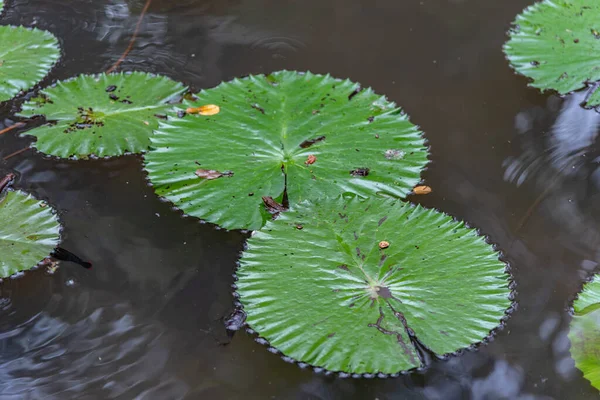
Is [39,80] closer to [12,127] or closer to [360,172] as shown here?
[12,127]

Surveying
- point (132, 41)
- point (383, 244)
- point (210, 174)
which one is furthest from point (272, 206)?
point (132, 41)

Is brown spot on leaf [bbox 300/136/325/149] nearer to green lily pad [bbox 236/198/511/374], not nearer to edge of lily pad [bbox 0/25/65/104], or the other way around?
green lily pad [bbox 236/198/511/374]

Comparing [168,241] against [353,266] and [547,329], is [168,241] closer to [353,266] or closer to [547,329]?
[353,266]

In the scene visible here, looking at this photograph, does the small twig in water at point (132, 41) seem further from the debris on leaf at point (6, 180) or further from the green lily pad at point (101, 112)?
the debris on leaf at point (6, 180)

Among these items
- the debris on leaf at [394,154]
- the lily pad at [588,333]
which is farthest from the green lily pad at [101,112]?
the lily pad at [588,333]

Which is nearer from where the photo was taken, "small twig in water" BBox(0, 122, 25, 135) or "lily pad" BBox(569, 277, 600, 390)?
"lily pad" BBox(569, 277, 600, 390)

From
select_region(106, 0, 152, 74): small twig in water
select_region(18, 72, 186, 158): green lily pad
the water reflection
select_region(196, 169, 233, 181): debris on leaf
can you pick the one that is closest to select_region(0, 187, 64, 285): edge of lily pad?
select_region(18, 72, 186, 158): green lily pad

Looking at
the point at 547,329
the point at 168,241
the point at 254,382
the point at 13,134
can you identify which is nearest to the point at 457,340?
the point at 547,329
